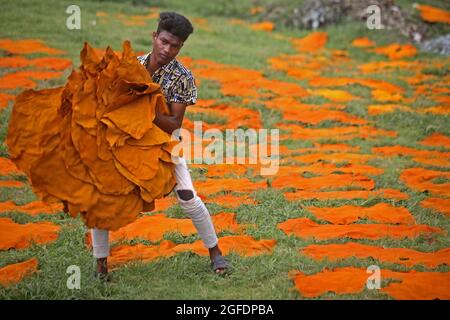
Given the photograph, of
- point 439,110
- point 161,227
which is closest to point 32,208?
point 161,227

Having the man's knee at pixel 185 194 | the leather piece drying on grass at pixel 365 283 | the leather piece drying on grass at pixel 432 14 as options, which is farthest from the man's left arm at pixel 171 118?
the leather piece drying on grass at pixel 432 14

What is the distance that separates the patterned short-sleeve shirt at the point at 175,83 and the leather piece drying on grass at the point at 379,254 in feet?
4.78

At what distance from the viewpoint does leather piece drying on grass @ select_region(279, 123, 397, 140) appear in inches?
329

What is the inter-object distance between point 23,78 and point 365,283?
6.93m

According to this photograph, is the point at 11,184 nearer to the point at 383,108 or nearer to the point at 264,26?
the point at 383,108

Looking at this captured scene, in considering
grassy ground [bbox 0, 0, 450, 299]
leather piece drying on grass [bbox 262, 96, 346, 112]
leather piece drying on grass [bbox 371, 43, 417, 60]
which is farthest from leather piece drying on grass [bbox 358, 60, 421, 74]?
leather piece drying on grass [bbox 262, 96, 346, 112]

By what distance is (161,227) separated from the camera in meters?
5.32

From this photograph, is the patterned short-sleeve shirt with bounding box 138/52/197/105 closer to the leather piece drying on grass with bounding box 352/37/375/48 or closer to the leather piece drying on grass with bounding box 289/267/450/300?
the leather piece drying on grass with bounding box 289/267/450/300

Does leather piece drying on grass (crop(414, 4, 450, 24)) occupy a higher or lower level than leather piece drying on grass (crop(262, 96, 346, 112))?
higher

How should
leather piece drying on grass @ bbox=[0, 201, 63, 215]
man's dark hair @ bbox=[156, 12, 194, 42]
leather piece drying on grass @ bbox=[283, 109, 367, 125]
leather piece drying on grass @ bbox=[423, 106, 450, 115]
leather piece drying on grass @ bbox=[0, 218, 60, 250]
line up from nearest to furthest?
1. man's dark hair @ bbox=[156, 12, 194, 42]
2. leather piece drying on grass @ bbox=[0, 218, 60, 250]
3. leather piece drying on grass @ bbox=[0, 201, 63, 215]
4. leather piece drying on grass @ bbox=[283, 109, 367, 125]
5. leather piece drying on grass @ bbox=[423, 106, 450, 115]

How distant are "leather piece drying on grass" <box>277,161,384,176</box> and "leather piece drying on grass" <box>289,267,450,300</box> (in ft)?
8.76

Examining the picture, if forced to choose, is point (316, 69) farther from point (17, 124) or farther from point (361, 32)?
point (17, 124)

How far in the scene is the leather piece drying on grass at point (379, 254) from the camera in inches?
178
